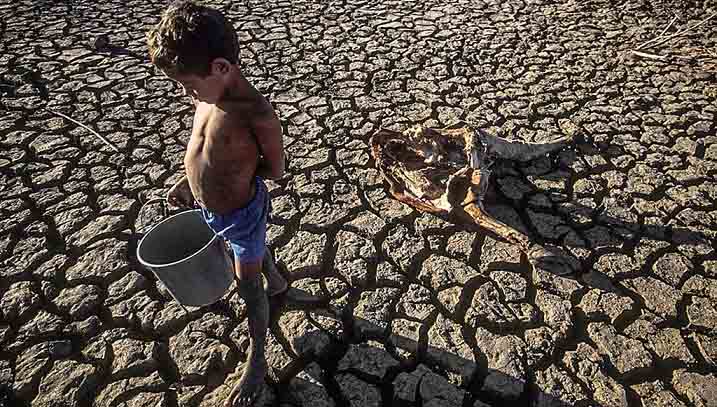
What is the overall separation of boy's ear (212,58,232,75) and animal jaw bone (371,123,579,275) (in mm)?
1580

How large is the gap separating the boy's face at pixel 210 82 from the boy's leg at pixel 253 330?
59 cm

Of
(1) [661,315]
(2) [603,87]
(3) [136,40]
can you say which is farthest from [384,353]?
(3) [136,40]

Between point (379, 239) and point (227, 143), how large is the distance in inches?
51.4

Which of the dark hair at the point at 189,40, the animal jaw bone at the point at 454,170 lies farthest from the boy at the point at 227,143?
the animal jaw bone at the point at 454,170

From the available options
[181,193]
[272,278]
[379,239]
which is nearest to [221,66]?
[181,193]

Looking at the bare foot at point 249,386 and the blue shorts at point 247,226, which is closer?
the blue shorts at point 247,226

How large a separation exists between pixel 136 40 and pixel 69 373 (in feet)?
12.2

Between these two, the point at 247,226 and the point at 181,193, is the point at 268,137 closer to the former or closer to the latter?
the point at 247,226

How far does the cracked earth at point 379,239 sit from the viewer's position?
6.67 feet

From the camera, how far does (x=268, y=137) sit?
1559 mm

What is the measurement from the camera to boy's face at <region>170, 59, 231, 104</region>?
1.41 metres

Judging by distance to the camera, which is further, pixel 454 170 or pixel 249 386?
pixel 454 170

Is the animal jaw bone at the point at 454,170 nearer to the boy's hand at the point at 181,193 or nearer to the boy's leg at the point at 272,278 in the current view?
the boy's leg at the point at 272,278

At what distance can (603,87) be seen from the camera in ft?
13.7
